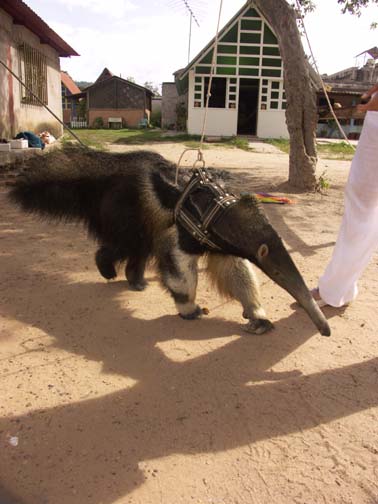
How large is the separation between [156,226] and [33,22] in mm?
10162

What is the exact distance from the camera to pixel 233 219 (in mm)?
2662

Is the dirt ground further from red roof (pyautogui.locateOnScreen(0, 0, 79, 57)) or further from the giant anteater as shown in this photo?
red roof (pyautogui.locateOnScreen(0, 0, 79, 57))

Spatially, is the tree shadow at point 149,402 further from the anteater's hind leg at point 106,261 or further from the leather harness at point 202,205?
the leather harness at point 202,205

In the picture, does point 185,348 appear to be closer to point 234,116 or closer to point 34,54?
point 34,54

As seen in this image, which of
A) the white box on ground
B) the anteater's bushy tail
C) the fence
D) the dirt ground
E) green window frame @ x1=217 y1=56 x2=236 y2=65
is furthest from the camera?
the fence

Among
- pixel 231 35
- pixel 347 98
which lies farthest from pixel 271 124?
pixel 347 98

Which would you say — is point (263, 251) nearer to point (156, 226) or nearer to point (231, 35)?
point (156, 226)

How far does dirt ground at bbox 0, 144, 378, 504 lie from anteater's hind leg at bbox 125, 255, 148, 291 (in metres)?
0.09

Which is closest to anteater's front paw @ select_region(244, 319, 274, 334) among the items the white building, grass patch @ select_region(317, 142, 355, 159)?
grass patch @ select_region(317, 142, 355, 159)

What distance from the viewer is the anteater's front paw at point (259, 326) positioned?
3.02 metres

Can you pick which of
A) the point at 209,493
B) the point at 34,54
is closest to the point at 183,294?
the point at 209,493

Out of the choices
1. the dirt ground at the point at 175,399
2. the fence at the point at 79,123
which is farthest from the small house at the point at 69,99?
the dirt ground at the point at 175,399

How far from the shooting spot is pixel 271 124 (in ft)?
71.6

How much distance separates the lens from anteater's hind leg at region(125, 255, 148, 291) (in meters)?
3.59
